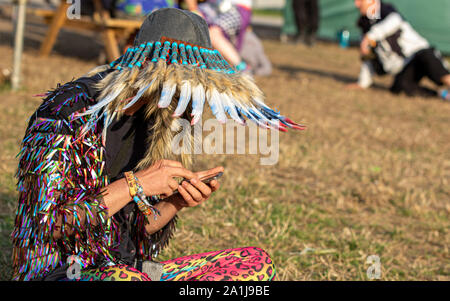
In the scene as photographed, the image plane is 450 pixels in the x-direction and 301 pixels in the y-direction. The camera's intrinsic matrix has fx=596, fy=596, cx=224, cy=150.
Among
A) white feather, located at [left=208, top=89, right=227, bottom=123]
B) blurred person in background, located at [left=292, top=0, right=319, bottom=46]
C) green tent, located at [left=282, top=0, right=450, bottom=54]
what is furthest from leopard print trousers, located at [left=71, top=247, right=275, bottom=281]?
green tent, located at [left=282, top=0, right=450, bottom=54]

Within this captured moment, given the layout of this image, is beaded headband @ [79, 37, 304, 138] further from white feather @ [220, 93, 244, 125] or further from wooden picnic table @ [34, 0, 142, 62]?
wooden picnic table @ [34, 0, 142, 62]

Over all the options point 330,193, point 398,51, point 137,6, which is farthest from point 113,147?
point 398,51

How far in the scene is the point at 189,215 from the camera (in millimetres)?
3602

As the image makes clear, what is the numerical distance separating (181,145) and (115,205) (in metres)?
0.40

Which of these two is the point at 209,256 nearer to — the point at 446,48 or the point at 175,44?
the point at 175,44

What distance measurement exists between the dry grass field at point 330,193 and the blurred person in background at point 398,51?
0.73 meters

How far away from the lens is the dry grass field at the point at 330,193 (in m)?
3.25

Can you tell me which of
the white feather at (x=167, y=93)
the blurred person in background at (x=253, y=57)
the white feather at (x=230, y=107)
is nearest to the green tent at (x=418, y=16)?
the blurred person in background at (x=253, y=57)

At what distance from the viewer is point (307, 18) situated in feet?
45.4

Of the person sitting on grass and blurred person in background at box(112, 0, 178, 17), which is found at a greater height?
the person sitting on grass

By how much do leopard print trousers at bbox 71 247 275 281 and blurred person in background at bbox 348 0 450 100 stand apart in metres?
6.59

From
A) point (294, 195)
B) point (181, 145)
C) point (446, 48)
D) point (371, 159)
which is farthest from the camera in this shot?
point (446, 48)

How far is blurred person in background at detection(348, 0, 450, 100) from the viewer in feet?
26.7

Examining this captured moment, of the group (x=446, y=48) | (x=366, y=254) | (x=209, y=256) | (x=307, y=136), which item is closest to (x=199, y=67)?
(x=209, y=256)
